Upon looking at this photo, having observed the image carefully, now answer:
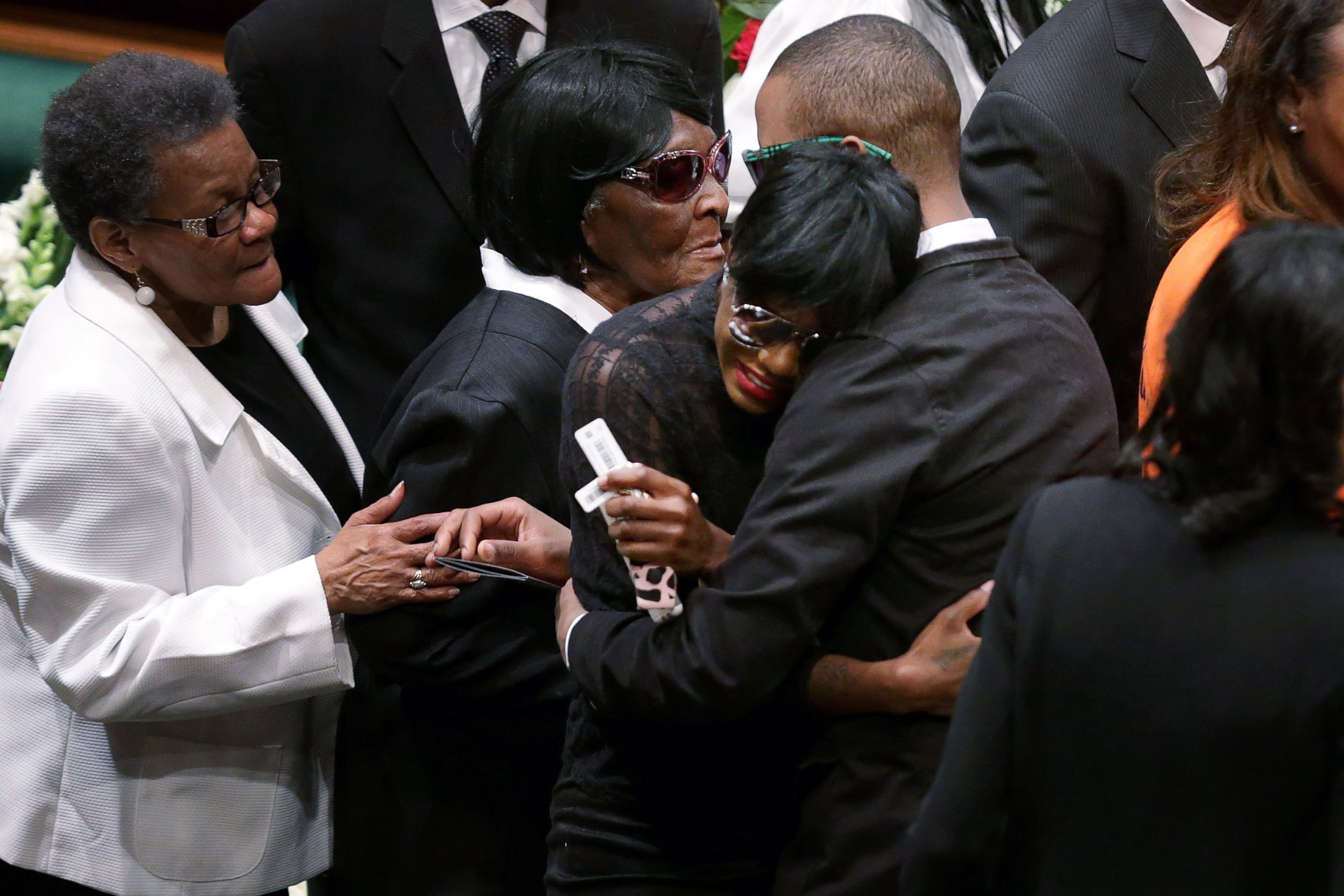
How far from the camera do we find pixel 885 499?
1528mm

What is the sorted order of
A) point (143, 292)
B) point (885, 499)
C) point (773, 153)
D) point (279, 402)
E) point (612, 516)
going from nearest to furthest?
point (885, 499), point (612, 516), point (773, 153), point (143, 292), point (279, 402)

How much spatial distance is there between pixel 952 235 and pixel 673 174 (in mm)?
652

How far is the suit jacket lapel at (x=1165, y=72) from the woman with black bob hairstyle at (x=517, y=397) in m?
0.67

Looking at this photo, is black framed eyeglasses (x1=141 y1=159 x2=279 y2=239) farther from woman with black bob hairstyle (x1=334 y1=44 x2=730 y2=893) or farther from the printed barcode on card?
the printed barcode on card

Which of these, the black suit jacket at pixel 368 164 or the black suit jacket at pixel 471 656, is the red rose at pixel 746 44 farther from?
the black suit jacket at pixel 471 656

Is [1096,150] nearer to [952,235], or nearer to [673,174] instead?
[673,174]

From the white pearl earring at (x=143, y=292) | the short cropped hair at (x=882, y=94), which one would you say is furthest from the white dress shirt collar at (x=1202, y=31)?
the white pearl earring at (x=143, y=292)

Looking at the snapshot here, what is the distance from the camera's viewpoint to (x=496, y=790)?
2.25 m

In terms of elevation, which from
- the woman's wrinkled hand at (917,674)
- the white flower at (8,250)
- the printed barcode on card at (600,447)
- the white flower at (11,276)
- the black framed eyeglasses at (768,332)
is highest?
the black framed eyeglasses at (768,332)

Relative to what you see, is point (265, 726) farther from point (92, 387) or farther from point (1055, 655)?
point (1055, 655)

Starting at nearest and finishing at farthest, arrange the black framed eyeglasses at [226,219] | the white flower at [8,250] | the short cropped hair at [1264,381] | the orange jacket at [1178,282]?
1. the short cropped hair at [1264,381]
2. the orange jacket at [1178,282]
3. the black framed eyeglasses at [226,219]
4. the white flower at [8,250]

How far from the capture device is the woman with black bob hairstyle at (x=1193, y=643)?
1.26 meters

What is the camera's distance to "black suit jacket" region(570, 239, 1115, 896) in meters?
1.53


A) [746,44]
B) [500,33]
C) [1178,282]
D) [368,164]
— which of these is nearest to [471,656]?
[1178,282]
